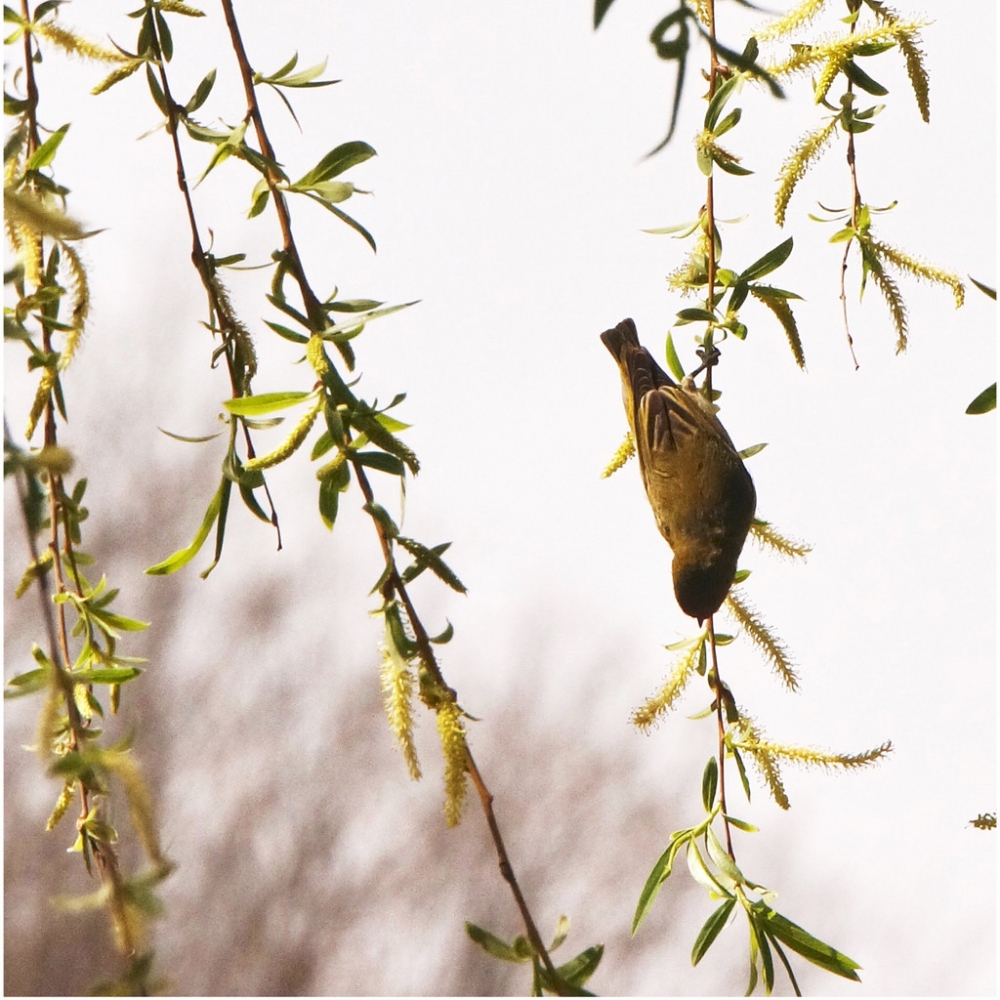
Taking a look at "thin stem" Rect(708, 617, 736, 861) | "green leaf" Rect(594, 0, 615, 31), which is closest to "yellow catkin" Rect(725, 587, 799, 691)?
"thin stem" Rect(708, 617, 736, 861)

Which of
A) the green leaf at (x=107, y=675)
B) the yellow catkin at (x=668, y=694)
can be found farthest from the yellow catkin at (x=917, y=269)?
the green leaf at (x=107, y=675)

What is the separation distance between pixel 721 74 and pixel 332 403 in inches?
10.4

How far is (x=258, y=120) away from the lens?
1.27 feet

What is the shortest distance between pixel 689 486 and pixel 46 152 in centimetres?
59

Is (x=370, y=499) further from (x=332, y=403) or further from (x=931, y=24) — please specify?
(x=931, y=24)

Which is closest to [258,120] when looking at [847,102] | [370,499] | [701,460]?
Answer: [370,499]

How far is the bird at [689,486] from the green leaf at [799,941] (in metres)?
0.39

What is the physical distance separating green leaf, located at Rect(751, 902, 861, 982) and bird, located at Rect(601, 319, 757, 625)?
0.39m

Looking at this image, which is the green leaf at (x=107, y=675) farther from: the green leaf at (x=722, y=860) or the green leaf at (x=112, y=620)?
the green leaf at (x=722, y=860)

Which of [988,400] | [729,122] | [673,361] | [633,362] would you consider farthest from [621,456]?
[633,362]

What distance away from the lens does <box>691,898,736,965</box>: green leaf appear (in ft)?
1.45

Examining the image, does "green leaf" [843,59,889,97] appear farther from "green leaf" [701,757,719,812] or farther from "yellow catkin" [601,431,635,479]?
"green leaf" [701,757,719,812]

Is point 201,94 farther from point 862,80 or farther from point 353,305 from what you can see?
point 862,80

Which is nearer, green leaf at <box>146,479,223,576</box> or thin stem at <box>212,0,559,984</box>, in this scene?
thin stem at <box>212,0,559,984</box>
